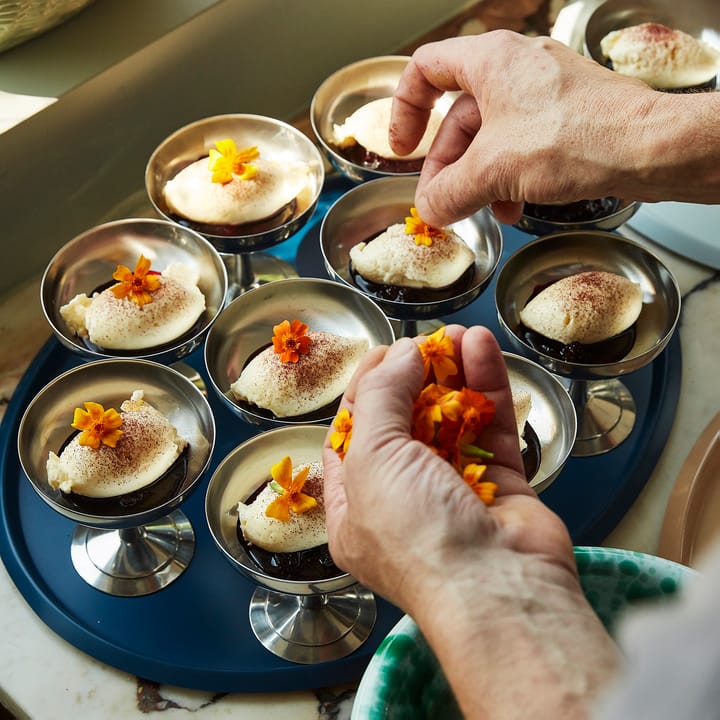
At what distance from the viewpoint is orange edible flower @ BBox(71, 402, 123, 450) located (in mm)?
1294

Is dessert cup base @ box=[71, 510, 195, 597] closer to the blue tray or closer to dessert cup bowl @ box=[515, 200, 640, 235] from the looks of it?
the blue tray

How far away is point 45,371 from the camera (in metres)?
1.57

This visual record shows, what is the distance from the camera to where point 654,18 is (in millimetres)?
2066

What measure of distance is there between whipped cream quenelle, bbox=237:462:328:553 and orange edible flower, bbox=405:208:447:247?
0.51 meters

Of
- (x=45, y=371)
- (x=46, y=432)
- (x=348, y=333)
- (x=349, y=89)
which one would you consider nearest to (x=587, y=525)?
(x=348, y=333)

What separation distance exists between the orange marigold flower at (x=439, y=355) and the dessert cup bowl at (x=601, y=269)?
40cm

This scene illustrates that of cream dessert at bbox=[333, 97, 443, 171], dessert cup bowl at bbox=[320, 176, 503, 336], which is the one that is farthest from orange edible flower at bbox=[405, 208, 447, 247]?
cream dessert at bbox=[333, 97, 443, 171]

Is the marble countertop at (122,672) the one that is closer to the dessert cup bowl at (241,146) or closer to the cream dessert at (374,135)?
the dessert cup bowl at (241,146)

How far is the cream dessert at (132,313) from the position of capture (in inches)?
58.8

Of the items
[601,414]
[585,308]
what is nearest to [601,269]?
[585,308]

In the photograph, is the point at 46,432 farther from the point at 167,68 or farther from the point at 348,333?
the point at 167,68

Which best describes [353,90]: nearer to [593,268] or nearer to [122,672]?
[593,268]

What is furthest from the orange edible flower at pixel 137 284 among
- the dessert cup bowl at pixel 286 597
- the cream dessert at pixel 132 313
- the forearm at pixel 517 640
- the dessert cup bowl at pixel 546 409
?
the forearm at pixel 517 640

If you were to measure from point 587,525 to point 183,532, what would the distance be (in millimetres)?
615
